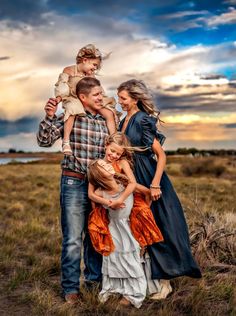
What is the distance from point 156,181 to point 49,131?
117 centimetres

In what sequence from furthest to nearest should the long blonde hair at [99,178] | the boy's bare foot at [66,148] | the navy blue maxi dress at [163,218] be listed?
1. the navy blue maxi dress at [163,218]
2. the boy's bare foot at [66,148]
3. the long blonde hair at [99,178]

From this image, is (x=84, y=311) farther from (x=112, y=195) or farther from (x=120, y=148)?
(x=120, y=148)

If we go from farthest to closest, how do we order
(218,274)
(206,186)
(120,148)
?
(206,186) → (218,274) → (120,148)

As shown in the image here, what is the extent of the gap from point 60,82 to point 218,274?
3195 millimetres

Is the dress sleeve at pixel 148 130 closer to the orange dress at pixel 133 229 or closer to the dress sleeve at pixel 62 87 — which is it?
the orange dress at pixel 133 229

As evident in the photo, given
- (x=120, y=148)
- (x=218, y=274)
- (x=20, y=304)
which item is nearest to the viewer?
(x=120, y=148)

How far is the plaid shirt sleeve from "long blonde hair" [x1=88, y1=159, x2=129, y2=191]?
475mm

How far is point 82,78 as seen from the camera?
5.40m

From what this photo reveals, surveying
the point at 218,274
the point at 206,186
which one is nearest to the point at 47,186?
the point at 206,186

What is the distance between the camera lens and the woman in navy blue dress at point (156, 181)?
5.47 m

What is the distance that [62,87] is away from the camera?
17.9ft

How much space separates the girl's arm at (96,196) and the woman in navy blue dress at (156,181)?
0.43 metres

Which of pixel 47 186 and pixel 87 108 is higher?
pixel 87 108

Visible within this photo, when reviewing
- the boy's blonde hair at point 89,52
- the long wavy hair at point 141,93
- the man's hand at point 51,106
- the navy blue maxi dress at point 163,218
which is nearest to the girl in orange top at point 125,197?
the navy blue maxi dress at point 163,218
